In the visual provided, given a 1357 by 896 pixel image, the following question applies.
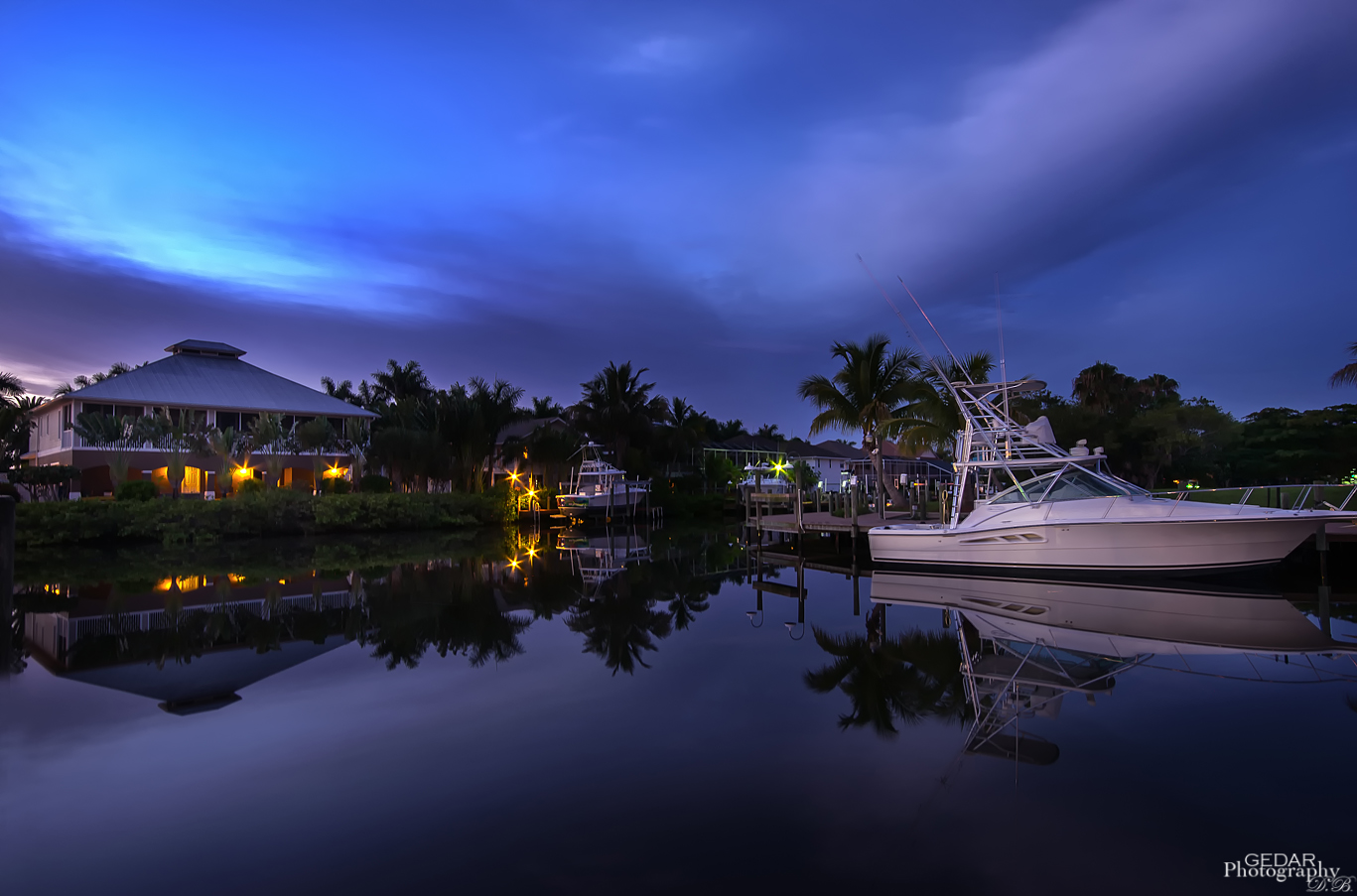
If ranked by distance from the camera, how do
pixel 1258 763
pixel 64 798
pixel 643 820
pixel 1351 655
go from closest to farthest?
pixel 643 820, pixel 64 798, pixel 1258 763, pixel 1351 655

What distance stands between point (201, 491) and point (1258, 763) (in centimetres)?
3776

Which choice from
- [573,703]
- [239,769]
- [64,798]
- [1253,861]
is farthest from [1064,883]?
[64,798]

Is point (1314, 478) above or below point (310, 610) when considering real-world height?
above

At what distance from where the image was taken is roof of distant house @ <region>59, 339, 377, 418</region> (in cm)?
3362

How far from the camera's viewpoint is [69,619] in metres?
11.8

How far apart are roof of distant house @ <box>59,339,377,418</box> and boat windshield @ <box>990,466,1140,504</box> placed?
3392 centimetres

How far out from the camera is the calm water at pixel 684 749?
14.0 feet

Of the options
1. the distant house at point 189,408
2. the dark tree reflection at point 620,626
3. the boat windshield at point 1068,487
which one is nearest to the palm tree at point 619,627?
the dark tree reflection at point 620,626

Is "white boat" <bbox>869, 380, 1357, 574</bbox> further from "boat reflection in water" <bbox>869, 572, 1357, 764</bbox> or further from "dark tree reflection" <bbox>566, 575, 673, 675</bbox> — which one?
"dark tree reflection" <bbox>566, 575, 673, 675</bbox>

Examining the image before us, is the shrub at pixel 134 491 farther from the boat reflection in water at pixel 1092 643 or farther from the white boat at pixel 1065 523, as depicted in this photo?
the boat reflection in water at pixel 1092 643

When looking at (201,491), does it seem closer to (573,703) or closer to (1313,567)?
(573,703)

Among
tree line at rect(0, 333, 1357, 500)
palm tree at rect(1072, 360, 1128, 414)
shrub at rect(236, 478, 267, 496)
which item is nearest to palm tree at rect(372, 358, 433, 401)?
tree line at rect(0, 333, 1357, 500)

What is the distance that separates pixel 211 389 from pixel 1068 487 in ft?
125

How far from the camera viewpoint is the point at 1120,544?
1359 cm
